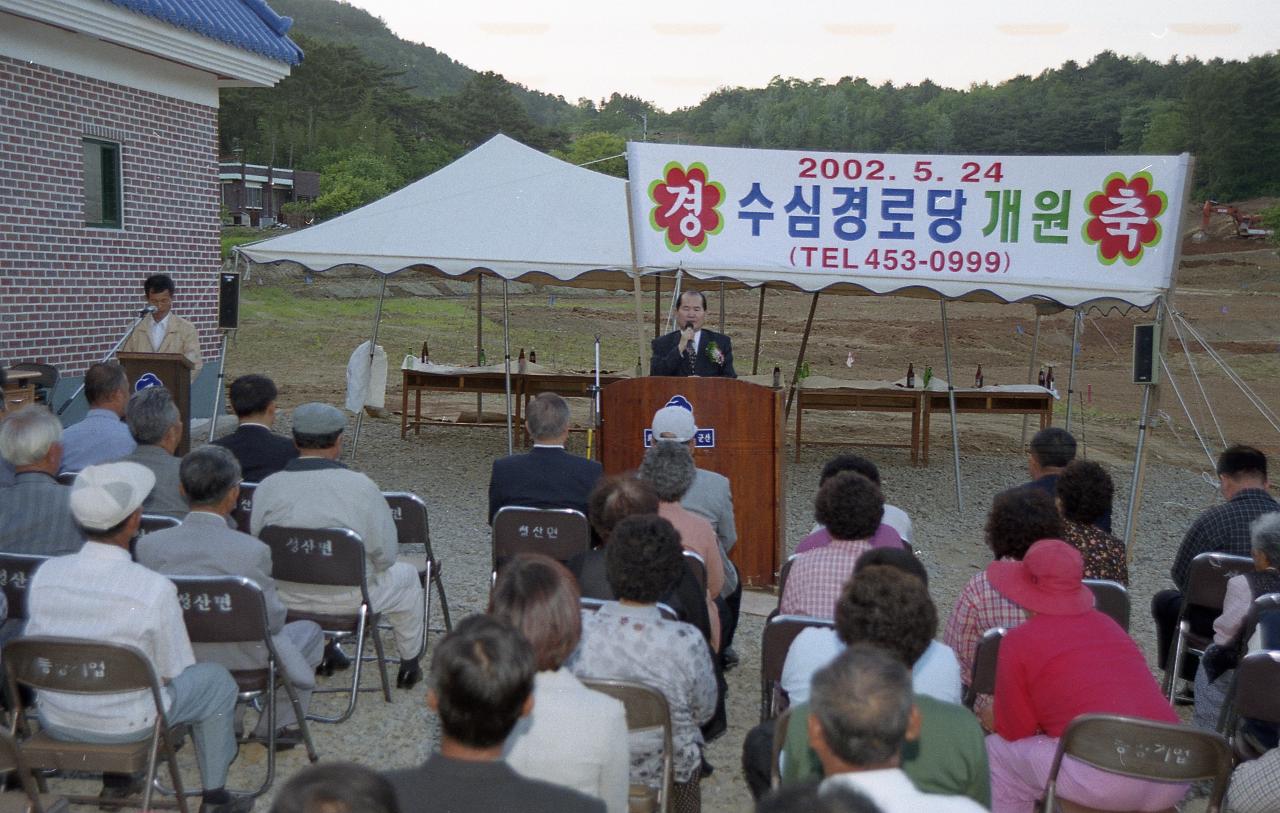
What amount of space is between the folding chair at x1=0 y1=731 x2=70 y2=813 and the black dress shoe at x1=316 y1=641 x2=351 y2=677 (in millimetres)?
1772

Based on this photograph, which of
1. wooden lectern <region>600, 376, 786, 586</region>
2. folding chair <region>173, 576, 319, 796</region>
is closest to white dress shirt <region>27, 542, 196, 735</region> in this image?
folding chair <region>173, 576, 319, 796</region>

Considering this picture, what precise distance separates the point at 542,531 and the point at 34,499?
1.97m

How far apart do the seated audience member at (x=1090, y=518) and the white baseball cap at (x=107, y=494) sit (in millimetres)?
3448

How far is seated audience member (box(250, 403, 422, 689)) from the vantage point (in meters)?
4.46

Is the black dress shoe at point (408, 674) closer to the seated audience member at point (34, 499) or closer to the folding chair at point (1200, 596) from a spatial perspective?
the seated audience member at point (34, 499)

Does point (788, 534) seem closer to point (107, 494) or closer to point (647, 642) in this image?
point (647, 642)

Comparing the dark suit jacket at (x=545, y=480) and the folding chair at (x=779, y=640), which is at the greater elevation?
the dark suit jacket at (x=545, y=480)

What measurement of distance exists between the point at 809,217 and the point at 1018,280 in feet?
5.19

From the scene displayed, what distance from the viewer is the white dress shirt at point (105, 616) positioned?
324 centimetres

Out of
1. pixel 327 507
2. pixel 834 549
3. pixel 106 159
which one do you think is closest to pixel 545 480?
pixel 327 507

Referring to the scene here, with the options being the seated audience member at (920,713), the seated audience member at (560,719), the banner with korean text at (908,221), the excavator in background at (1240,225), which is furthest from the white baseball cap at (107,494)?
the excavator in background at (1240,225)

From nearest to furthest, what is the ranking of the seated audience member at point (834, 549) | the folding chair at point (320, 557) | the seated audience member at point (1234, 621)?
the seated audience member at point (834, 549) → the seated audience member at point (1234, 621) → the folding chair at point (320, 557)

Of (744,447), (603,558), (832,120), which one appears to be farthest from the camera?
(832,120)

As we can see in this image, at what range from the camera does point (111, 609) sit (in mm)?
3242
